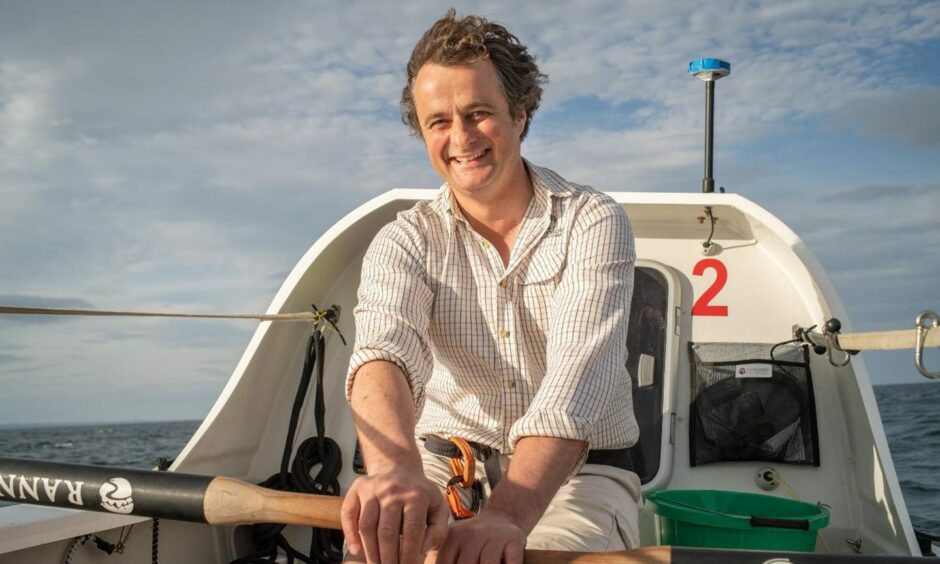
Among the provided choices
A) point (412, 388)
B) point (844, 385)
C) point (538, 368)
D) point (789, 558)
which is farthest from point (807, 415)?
point (789, 558)

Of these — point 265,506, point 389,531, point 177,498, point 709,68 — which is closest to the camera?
point 389,531

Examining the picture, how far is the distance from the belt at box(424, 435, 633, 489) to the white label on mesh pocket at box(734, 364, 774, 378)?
1.52 meters

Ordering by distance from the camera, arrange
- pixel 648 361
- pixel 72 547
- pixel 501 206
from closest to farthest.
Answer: pixel 501 206 < pixel 72 547 < pixel 648 361

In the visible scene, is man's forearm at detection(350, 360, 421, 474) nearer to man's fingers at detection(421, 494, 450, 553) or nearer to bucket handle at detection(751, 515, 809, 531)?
man's fingers at detection(421, 494, 450, 553)

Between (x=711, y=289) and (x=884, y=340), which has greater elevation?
(x=711, y=289)

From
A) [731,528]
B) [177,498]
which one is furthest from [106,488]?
[731,528]

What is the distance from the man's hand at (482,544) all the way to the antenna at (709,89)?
10.3ft

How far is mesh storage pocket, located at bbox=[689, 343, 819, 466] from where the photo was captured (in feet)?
13.4

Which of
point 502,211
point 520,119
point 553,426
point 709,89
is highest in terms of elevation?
point 709,89

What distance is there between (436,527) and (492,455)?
0.96 metres

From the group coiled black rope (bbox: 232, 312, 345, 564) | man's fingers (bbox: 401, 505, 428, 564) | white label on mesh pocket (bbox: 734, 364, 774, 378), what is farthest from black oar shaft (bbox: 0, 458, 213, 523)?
white label on mesh pocket (bbox: 734, 364, 774, 378)

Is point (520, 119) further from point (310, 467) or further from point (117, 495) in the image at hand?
point (310, 467)

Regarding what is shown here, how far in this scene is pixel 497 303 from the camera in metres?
2.74

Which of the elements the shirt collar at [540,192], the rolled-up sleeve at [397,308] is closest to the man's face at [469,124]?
the shirt collar at [540,192]
